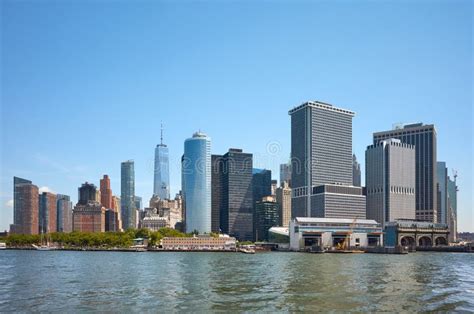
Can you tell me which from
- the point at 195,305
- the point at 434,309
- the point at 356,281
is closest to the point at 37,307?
the point at 195,305

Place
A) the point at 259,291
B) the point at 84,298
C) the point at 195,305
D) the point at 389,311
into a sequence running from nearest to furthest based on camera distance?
the point at 389,311, the point at 195,305, the point at 84,298, the point at 259,291

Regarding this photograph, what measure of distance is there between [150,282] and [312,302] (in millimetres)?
26630

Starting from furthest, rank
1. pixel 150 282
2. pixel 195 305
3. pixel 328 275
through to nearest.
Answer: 1. pixel 328 275
2. pixel 150 282
3. pixel 195 305

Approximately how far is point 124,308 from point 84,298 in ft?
27.1

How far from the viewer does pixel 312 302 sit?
169 feet

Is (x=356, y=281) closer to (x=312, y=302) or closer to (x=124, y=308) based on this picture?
(x=312, y=302)

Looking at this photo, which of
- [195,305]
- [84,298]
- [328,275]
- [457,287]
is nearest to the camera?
[195,305]

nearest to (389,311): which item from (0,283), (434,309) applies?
(434,309)

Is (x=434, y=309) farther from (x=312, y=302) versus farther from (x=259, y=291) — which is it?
(x=259, y=291)

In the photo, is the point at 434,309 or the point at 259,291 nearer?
the point at 434,309

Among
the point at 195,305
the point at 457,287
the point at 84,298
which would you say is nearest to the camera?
the point at 195,305

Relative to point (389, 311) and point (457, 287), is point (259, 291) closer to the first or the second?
point (389, 311)

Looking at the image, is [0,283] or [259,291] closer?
[259,291]

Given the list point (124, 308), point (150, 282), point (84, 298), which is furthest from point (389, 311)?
point (150, 282)
